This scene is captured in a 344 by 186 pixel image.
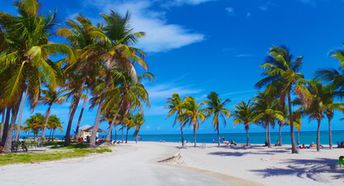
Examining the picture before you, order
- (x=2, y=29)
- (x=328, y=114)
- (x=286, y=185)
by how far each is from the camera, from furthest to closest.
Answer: (x=328, y=114)
(x=2, y=29)
(x=286, y=185)

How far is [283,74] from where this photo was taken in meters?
24.6

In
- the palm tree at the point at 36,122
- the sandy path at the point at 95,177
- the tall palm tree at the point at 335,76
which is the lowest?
the sandy path at the point at 95,177

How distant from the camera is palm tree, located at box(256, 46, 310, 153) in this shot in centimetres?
2419

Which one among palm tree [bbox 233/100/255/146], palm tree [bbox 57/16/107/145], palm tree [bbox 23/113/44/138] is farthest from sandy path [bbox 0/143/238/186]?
palm tree [bbox 23/113/44/138]

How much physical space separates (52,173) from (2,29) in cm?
1245

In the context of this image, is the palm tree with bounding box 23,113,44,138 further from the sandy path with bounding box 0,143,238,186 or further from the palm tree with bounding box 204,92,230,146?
the sandy path with bounding box 0,143,238,186

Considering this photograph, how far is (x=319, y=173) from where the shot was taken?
46.3 feet

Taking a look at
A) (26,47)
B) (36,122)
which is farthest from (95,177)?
(36,122)

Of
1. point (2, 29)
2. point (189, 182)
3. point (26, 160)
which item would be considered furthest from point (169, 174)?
point (2, 29)

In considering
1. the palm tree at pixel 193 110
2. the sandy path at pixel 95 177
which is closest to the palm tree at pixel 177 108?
the palm tree at pixel 193 110

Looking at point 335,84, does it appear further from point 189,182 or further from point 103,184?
point 103,184

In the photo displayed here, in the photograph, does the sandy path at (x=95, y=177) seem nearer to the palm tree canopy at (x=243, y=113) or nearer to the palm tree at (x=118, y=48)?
the palm tree at (x=118, y=48)

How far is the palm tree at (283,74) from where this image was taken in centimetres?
2419

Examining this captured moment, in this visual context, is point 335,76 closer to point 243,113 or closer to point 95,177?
point 95,177
